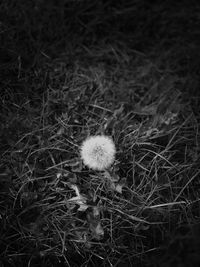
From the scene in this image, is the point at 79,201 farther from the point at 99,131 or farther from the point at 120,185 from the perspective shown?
the point at 99,131

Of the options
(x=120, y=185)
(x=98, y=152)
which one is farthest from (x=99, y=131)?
(x=120, y=185)

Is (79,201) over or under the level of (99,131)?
under

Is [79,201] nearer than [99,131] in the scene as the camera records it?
Yes

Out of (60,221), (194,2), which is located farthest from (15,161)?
(194,2)

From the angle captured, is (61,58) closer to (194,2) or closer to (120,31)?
(120,31)

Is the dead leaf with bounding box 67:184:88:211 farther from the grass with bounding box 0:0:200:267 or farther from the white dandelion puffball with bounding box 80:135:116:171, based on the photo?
the white dandelion puffball with bounding box 80:135:116:171
